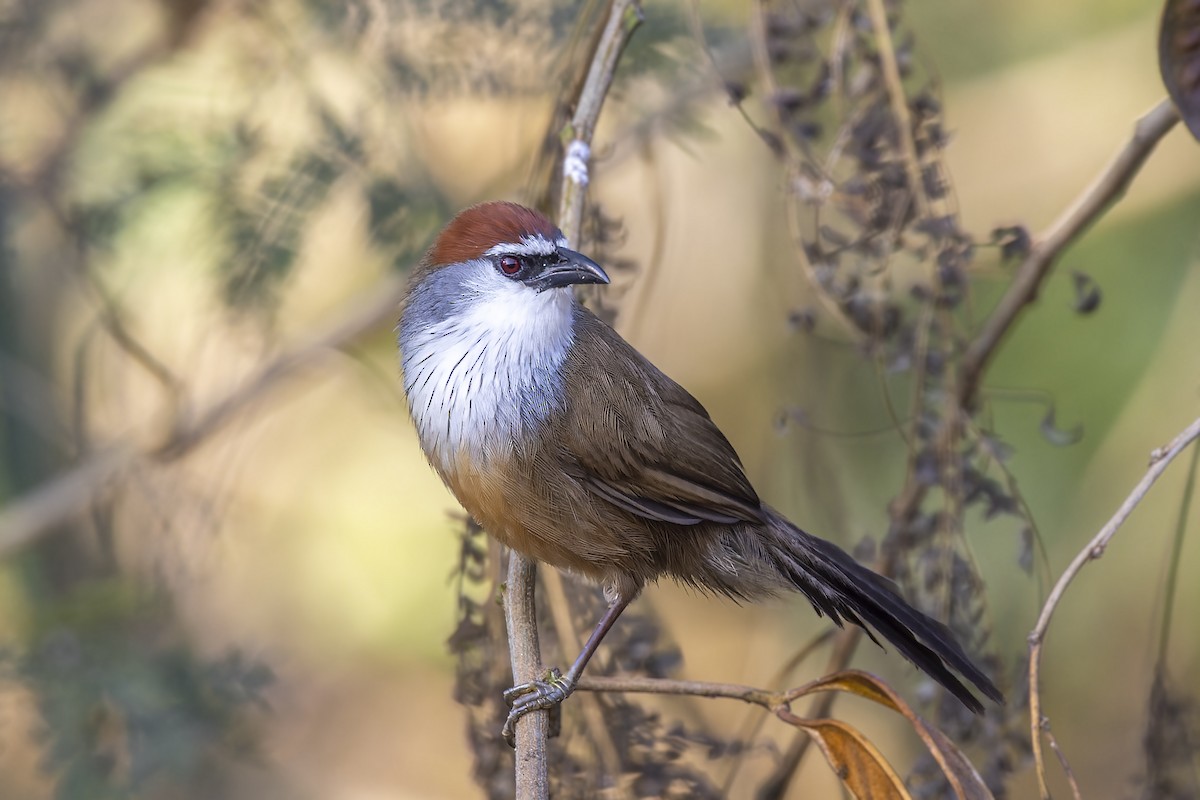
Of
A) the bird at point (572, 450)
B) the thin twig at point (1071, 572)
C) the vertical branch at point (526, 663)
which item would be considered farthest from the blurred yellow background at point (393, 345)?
the thin twig at point (1071, 572)

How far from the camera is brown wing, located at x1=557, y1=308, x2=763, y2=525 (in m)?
3.03

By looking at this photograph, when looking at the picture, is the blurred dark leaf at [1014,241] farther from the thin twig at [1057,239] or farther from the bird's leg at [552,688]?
the bird's leg at [552,688]

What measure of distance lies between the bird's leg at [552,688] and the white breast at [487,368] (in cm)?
47

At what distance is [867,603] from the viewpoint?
116 inches

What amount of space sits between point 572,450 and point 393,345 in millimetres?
2655

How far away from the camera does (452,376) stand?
9.87ft

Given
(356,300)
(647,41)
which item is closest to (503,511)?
(647,41)

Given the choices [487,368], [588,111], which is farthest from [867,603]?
[588,111]

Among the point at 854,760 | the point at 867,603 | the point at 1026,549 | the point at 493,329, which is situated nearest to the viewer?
the point at 854,760

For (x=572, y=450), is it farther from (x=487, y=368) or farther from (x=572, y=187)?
(x=572, y=187)

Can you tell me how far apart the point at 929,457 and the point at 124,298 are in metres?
3.25

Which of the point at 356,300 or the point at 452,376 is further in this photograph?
the point at 356,300

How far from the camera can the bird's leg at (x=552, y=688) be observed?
9.21 feet

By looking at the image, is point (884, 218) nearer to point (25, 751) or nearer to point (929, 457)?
point (929, 457)
